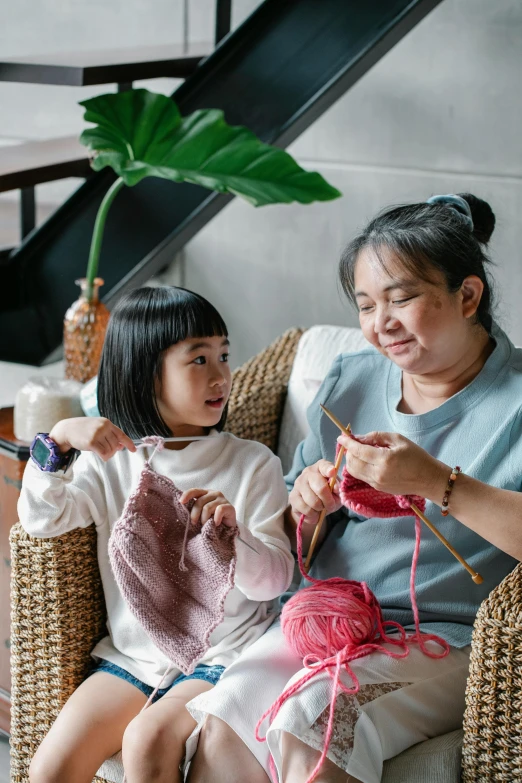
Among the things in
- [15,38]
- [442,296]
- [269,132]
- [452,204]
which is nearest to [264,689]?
[442,296]

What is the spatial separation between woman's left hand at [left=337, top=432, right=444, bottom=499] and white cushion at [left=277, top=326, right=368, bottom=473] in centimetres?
62

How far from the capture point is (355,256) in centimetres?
149

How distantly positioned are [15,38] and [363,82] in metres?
1.21

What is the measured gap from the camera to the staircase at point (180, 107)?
2100mm

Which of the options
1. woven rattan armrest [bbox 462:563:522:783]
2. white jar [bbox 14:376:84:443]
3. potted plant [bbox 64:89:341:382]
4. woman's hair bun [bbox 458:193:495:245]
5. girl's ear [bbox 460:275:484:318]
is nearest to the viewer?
woven rattan armrest [bbox 462:563:522:783]

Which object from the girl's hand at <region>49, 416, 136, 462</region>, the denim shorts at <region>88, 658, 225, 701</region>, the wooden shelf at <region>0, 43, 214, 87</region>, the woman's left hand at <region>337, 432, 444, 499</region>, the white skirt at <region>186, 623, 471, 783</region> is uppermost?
the wooden shelf at <region>0, 43, 214, 87</region>

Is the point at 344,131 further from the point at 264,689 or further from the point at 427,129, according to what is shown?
the point at 264,689

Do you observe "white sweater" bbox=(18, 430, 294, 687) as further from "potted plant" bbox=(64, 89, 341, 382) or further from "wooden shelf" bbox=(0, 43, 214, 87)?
"wooden shelf" bbox=(0, 43, 214, 87)

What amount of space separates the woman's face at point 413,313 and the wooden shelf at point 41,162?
0.96 meters

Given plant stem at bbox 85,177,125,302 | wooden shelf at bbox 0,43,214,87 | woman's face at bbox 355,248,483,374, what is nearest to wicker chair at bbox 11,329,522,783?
woman's face at bbox 355,248,483,374

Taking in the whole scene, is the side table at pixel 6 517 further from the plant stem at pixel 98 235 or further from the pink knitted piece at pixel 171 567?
the pink knitted piece at pixel 171 567

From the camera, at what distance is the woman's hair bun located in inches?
60.7

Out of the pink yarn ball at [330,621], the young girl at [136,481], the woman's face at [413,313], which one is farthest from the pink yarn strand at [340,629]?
the woman's face at [413,313]

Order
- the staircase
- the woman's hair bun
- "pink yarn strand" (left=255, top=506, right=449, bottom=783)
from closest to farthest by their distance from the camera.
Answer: "pink yarn strand" (left=255, top=506, right=449, bottom=783) → the woman's hair bun → the staircase
